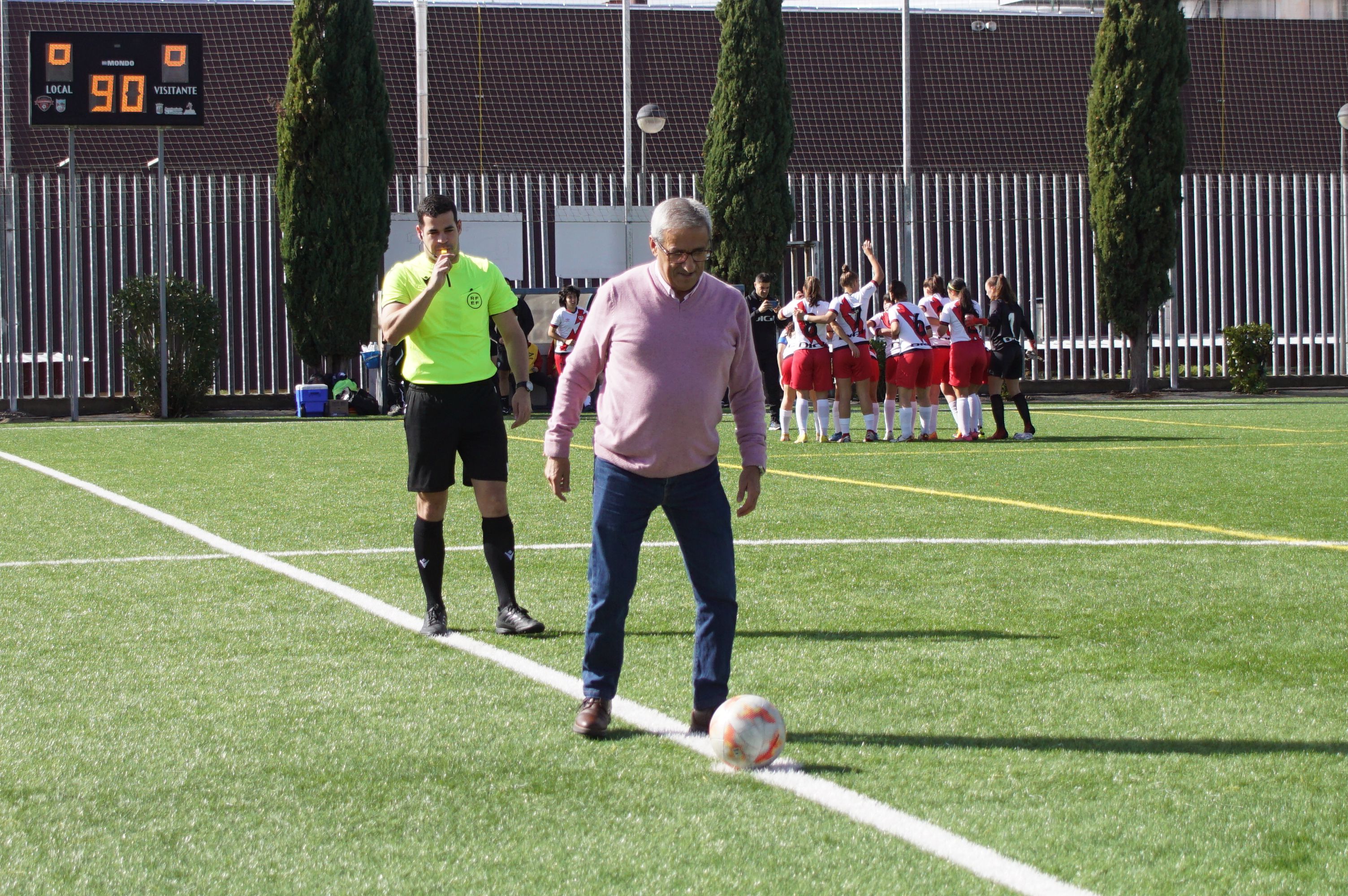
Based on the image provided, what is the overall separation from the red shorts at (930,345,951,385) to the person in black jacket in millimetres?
2214

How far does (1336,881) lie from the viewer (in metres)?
3.32

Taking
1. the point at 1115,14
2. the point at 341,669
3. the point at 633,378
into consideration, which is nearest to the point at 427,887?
the point at 633,378

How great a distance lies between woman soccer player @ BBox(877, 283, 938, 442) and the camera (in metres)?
17.2

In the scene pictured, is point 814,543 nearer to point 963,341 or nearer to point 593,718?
point 593,718

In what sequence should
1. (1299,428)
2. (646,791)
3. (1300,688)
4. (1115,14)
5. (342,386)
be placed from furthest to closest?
(1115,14), (342,386), (1299,428), (1300,688), (646,791)

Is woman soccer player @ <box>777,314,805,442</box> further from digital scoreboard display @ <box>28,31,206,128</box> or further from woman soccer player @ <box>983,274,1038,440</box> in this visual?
digital scoreboard display @ <box>28,31,206,128</box>

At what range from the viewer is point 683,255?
4.50 metres

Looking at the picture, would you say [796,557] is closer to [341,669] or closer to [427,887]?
[341,669]

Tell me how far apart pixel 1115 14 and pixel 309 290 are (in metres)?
14.9

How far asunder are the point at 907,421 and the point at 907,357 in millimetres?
736

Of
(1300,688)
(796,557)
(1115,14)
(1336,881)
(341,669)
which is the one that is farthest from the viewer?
(1115,14)

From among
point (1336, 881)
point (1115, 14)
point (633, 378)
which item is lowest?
point (1336, 881)

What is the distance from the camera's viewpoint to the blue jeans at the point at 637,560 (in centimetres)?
466

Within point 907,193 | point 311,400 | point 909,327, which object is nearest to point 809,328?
point 909,327
